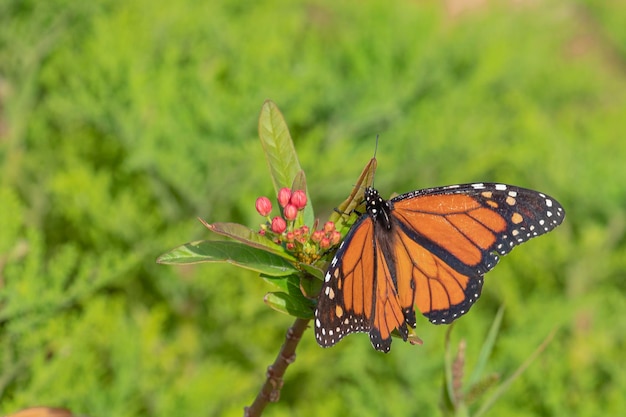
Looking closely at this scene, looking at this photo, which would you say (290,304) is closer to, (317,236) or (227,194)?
(317,236)

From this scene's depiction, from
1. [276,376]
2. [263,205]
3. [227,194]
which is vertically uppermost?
[227,194]

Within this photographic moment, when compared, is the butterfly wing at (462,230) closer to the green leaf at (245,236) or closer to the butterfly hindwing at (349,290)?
the butterfly hindwing at (349,290)

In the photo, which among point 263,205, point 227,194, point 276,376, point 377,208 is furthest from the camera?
point 227,194

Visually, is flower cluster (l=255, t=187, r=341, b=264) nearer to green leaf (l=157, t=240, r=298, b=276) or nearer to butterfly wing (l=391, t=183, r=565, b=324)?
green leaf (l=157, t=240, r=298, b=276)

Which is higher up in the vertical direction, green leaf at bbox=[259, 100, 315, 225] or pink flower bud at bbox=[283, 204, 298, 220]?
green leaf at bbox=[259, 100, 315, 225]

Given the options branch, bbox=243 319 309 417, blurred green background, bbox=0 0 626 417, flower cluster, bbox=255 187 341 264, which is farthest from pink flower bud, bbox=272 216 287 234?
blurred green background, bbox=0 0 626 417

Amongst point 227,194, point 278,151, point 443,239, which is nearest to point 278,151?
point 278,151

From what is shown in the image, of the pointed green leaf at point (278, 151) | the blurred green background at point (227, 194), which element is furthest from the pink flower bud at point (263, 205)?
the blurred green background at point (227, 194)
